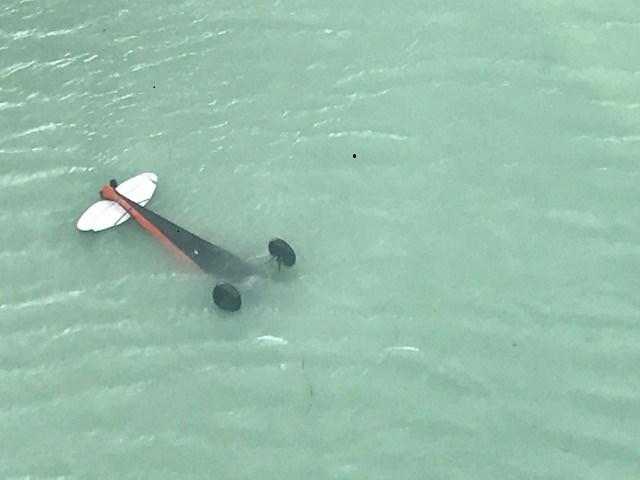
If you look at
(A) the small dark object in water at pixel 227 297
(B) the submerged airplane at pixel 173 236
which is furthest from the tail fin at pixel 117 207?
(A) the small dark object in water at pixel 227 297

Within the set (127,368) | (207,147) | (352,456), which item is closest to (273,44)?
(207,147)

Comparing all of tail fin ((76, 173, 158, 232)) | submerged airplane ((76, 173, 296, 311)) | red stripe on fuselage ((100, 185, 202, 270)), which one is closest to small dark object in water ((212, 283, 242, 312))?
submerged airplane ((76, 173, 296, 311))

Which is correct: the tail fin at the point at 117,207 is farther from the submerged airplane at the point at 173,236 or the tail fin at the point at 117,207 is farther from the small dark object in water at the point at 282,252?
the small dark object in water at the point at 282,252

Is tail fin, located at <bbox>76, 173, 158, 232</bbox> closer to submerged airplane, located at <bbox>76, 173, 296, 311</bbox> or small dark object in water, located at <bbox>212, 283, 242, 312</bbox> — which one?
submerged airplane, located at <bbox>76, 173, 296, 311</bbox>

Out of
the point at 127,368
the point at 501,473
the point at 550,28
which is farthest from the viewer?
the point at 550,28

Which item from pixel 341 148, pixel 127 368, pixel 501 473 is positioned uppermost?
pixel 341 148

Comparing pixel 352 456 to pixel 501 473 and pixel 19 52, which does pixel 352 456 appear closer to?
pixel 501 473
